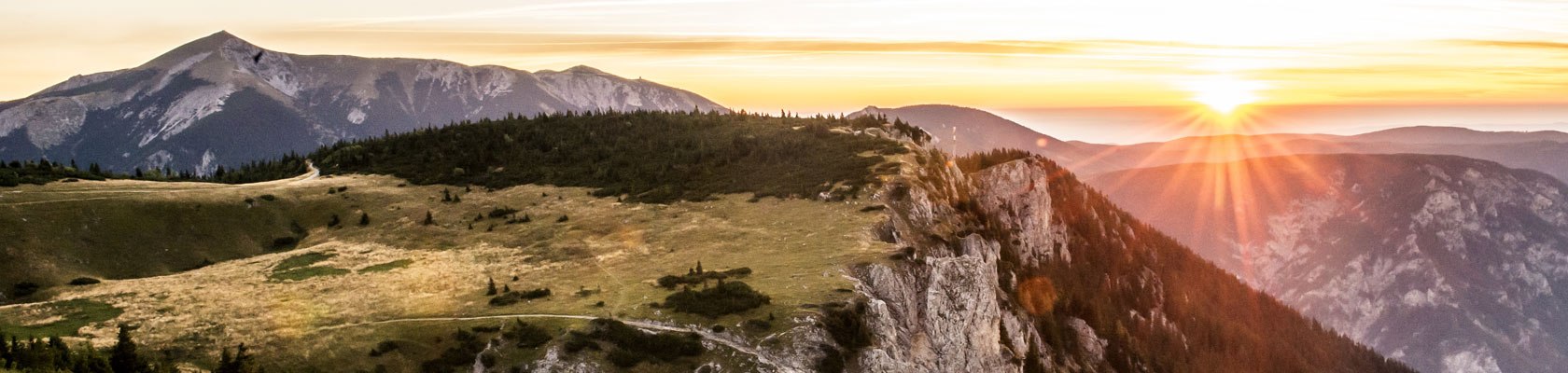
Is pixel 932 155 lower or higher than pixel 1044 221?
higher

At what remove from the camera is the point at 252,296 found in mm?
78000

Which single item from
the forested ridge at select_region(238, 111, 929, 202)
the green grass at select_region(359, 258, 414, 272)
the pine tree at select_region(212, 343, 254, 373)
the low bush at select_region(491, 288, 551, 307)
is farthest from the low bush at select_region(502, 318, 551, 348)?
the forested ridge at select_region(238, 111, 929, 202)

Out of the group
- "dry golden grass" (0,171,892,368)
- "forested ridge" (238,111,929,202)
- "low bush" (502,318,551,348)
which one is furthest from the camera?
"forested ridge" (238,111,929,202)

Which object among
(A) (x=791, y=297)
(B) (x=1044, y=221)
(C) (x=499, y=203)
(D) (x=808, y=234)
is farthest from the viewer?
(B) (x=1044, y=221)

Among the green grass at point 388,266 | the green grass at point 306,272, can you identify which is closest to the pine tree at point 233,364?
the green grass at point 306,272

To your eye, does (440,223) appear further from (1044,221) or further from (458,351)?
(1044,221)

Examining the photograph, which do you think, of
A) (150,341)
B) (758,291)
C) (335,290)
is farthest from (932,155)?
(150,341)

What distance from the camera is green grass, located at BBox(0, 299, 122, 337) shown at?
65000 millimetres

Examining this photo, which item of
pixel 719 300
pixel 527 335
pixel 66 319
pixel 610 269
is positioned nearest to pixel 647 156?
pixel 610 269

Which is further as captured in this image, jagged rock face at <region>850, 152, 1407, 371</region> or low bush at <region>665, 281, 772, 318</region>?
jagged rock face at <region>850, 152, 1407, 371</region>

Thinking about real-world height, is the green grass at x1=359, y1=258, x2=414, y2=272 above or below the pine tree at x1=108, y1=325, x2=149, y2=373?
below

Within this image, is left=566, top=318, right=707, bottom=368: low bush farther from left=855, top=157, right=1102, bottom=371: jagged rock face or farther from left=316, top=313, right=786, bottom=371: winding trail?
left=855, top=157, right=1102, bottom=371: jagged rock face

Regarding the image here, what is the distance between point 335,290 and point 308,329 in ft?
41.6

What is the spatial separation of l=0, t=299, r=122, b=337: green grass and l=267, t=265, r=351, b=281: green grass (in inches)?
552
